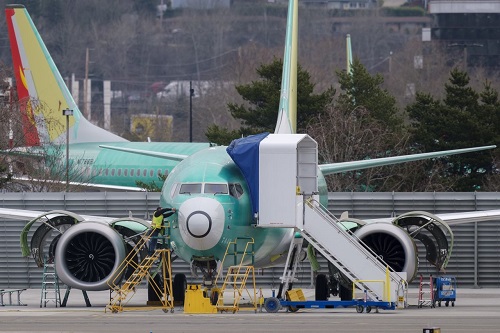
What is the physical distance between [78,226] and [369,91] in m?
40.8

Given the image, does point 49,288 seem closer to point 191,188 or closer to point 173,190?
point 173,190

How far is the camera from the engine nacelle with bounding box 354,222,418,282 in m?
32.5

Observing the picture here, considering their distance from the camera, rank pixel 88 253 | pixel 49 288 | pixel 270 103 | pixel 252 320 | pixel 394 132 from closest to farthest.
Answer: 1. pixel 252 320
2. pixel 88 253
3. pixel 49 288
4. pixel 270 103
5. pixel 394 132

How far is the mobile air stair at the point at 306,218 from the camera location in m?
30.7

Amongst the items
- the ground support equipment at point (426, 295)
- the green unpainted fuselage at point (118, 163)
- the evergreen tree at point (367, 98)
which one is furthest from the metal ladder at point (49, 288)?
the evergreen tree at point (367, 98)

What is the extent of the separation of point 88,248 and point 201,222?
469 centimetres

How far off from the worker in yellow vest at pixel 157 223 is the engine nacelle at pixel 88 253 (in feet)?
4.17

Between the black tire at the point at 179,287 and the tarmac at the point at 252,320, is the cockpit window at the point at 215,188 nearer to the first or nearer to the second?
the tarmac at the point at 252,320

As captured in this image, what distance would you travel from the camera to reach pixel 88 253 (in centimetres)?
3303

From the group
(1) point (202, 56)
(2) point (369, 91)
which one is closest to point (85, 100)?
(1) point (202, 56)

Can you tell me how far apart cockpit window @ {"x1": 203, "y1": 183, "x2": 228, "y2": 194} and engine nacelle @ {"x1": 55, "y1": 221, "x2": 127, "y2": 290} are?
3326 mm

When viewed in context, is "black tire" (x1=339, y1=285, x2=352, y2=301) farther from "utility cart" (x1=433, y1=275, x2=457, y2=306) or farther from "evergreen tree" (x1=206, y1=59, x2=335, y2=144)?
"evergreen tree" (x1=206, y1=59, x2=335, y2=144)

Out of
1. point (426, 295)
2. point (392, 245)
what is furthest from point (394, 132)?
point (392, 245)

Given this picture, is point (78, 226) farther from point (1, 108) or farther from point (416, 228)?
point (1, 108)
